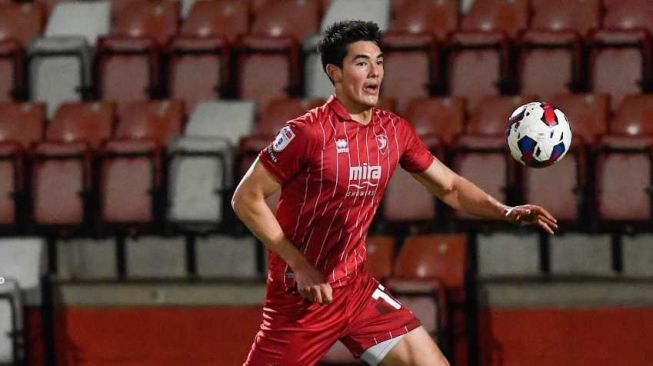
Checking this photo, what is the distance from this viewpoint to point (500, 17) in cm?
830

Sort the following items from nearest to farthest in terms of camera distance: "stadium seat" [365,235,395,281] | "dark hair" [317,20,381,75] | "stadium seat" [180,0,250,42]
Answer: "dark hair" [317,20,381,75] < "stadium seat" [365,235,395,281] < "stadium seat" [180,0,250,42]

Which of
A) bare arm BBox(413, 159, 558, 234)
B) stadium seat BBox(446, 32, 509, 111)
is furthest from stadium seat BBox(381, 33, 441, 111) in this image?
bare arm BBox(413, 159, 558, 234)

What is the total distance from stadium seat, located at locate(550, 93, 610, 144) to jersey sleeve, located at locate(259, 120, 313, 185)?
332 centimetres

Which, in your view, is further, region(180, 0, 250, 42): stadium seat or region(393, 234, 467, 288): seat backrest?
region(180, 0, 250, 42): stadium seat

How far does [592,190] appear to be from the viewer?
6695 millimetres

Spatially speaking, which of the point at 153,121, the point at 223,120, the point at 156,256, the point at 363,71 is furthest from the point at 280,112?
the point at 363,71

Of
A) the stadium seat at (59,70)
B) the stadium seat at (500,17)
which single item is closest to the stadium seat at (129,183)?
the stadium seat at (59,70)

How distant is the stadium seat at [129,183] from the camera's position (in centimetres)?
715

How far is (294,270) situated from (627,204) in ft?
9.97

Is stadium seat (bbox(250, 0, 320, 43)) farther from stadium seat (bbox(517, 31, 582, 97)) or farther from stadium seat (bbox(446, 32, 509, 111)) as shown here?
stadium seat (bbox(517, 31, 582, 97))

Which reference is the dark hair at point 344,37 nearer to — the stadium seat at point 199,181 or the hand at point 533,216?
the hand at point 533,216

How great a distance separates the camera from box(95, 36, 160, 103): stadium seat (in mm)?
8305

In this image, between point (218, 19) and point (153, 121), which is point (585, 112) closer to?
point (153, 121)

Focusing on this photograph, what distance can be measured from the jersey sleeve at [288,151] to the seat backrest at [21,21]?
5206 mm
